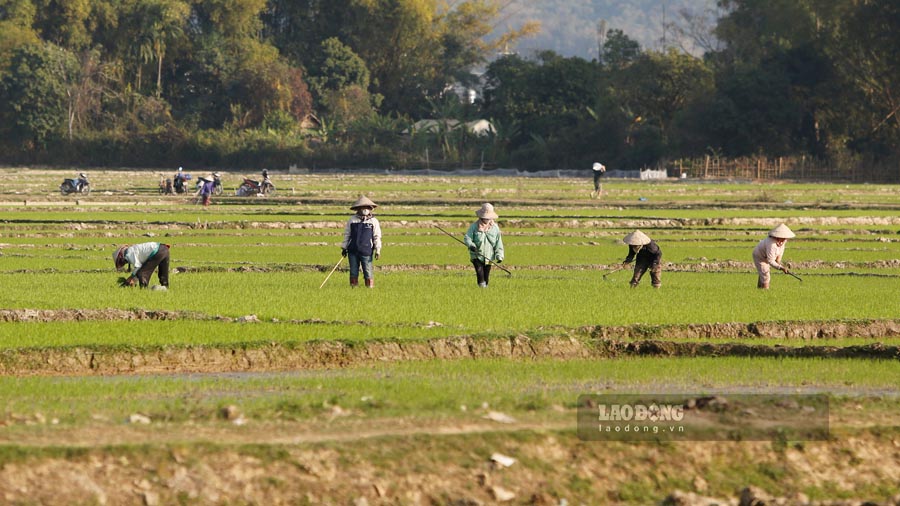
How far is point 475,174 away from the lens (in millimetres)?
86500

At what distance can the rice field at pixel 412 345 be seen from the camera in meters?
9.44

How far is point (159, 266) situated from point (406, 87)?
9427cm

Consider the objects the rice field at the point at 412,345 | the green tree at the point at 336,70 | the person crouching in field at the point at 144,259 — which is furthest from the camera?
the green tree at the point at 336,70

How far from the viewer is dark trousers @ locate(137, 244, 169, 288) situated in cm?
1836

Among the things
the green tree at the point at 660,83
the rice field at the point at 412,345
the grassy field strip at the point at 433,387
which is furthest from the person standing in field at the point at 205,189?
Result: the green tree at the point at 660,83

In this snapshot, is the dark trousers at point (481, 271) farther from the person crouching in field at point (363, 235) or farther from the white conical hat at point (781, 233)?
the white conical hat at point (781, 233)

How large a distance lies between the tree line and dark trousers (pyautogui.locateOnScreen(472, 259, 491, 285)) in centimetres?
5832

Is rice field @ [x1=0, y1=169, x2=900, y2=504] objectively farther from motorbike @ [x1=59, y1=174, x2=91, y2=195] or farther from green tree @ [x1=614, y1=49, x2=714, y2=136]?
green tree @ [x1=614, y1=49, x2=714, y2=136]

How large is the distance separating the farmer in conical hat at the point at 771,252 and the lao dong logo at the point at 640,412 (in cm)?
845

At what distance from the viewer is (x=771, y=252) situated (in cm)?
1898

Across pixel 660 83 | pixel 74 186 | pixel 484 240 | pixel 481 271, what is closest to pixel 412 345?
pixel 484 240

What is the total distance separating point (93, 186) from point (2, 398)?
179 feet

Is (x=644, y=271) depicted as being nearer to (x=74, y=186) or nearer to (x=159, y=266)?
(x=159, y=266)

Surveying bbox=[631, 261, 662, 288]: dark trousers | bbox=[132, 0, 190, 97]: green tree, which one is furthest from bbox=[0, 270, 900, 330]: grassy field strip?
bbox=[132, 0, 190, 97]: green tree
